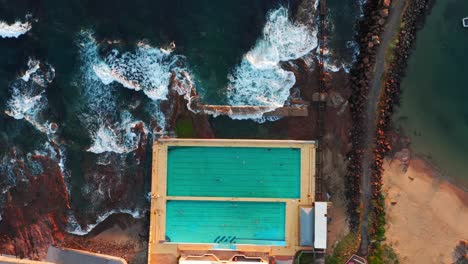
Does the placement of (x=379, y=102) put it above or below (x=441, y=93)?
below

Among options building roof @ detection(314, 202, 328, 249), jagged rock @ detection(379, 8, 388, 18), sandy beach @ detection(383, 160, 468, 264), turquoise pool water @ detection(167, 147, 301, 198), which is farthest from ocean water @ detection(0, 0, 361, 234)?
sandy beach @ detection(383, 160, 468, 264)

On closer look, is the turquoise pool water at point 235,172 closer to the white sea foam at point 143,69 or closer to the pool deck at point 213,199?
the pool deck at point 213,199

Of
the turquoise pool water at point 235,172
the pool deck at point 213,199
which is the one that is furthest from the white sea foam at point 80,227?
the turquoise pool water at point 235,172

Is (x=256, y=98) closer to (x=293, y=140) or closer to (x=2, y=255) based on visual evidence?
(x=293, y=140)

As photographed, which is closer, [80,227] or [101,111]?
[80,227]

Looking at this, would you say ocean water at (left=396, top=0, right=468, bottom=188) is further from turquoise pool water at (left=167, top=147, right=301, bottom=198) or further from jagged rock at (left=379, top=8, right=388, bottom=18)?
turquoise pool water at (left=167, top=147, right=301, bottom=198)

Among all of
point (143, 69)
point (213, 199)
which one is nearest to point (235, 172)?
point (213, 199)

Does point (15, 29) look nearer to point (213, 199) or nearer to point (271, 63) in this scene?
point (271, 63)
